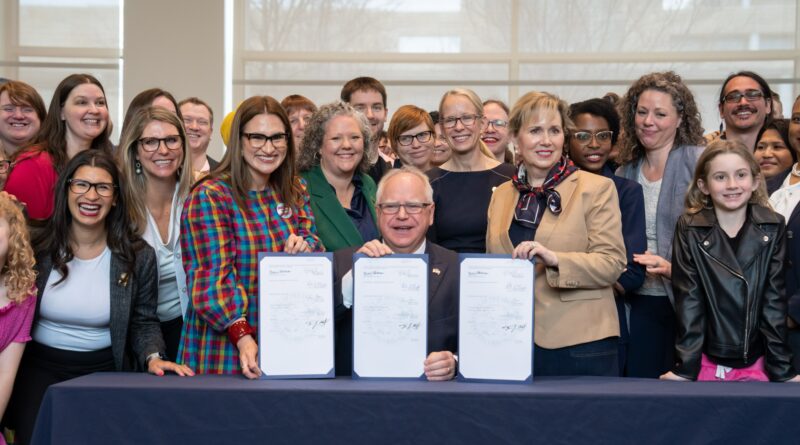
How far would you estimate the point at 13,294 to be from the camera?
274 centimetres

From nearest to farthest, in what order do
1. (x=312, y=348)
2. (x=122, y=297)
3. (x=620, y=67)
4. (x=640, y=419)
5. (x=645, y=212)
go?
(x=640, y=419) → (x=312, y=348) → (x=122, y=297) → (x=645, y=212) → (x=620, y=67)

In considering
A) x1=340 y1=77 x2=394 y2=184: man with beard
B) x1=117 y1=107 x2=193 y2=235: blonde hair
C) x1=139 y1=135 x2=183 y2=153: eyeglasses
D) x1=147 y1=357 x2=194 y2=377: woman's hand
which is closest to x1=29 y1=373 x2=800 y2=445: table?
x1=147 y1=357 x2=194 y2=377: woman's hand

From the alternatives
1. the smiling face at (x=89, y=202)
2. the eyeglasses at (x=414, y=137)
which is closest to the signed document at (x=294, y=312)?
the smiling face at (x=89, y=202)

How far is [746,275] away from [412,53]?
597 cm

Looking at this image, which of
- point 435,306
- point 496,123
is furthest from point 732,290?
point 496,123

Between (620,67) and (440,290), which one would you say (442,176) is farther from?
(620,67)

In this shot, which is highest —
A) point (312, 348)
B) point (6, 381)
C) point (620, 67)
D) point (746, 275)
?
point (620, 67)

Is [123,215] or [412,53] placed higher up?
[412,53]

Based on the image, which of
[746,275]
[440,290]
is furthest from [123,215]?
[746,275]

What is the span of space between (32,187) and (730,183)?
2521mm

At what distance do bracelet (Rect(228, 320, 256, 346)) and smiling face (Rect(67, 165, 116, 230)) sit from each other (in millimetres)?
641

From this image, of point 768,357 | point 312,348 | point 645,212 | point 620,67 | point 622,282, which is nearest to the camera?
point 312,348

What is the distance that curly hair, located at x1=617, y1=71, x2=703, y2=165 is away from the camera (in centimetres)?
339

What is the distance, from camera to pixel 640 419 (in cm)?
224
